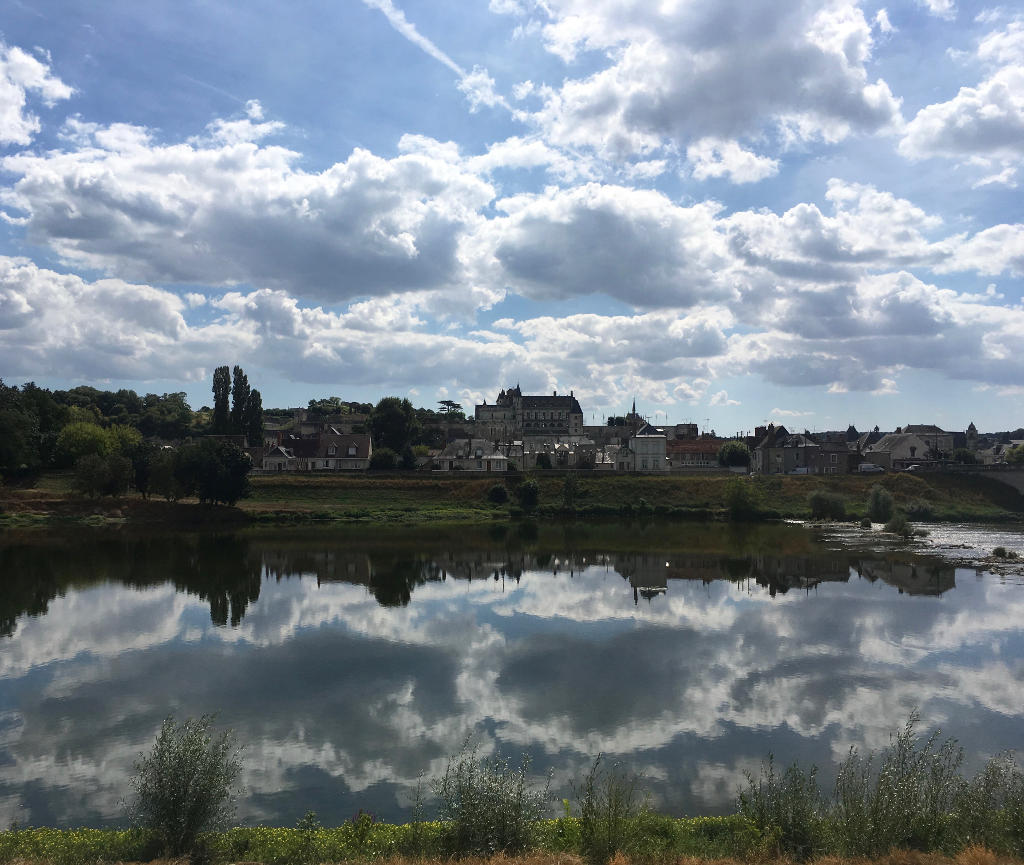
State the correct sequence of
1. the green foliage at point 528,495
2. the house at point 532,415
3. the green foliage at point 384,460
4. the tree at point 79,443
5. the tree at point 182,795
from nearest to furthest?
the tree at point 182,795 → the green foliage at point 528,495 → the tree at point 79,443 → the green foliage at point 384,460 → the house at point 532,415

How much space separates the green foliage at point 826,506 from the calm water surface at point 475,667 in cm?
2380

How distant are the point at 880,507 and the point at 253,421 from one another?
231 ft

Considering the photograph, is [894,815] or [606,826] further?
[606,826]

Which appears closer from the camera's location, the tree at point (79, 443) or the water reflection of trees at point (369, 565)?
the water reflection of trees at point (369, 565)

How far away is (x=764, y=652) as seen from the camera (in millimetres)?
24234

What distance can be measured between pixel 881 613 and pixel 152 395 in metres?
148

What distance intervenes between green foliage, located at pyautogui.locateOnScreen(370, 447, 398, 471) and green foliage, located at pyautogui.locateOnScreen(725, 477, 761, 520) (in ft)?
117

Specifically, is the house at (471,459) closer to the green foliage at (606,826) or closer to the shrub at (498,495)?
the shrub at (498,495)

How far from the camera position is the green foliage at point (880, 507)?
2501 inches

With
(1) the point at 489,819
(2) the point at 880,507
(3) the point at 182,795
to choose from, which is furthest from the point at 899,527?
(3) the point at 182,795

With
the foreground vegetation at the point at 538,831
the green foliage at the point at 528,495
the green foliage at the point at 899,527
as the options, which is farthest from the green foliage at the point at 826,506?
the foreground vegetation at the point at 538,831

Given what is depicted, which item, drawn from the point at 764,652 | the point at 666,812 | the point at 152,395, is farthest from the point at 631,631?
the point at 152,395

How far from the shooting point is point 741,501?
65062 millimetres

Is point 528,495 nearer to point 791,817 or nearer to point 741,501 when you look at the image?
point 741,501
